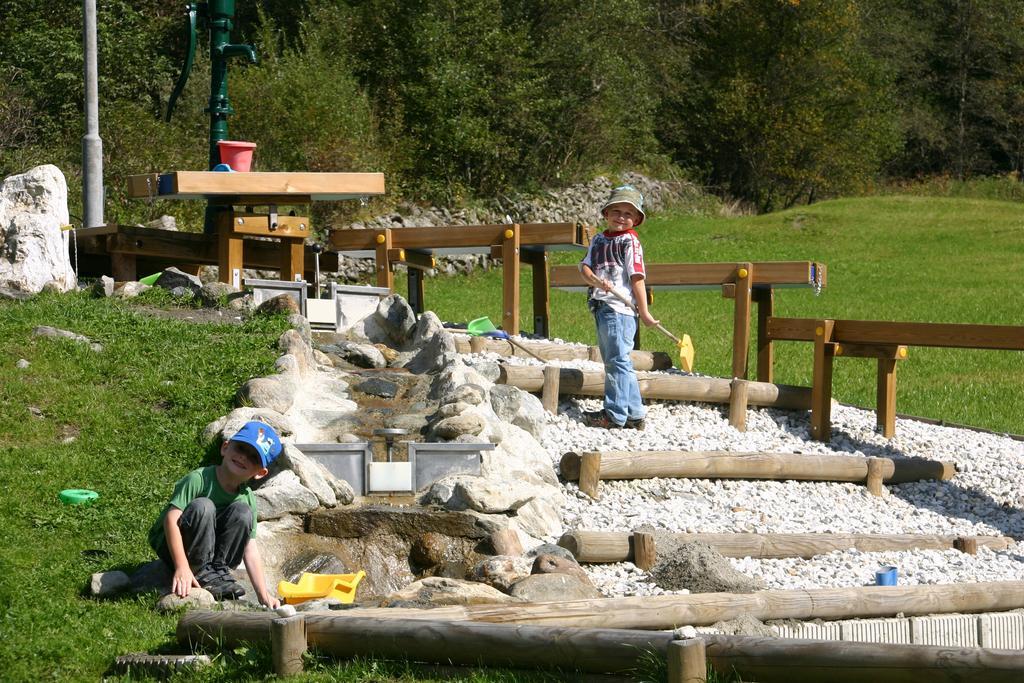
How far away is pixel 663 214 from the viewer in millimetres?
32625

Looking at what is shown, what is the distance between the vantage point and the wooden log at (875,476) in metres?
9.43

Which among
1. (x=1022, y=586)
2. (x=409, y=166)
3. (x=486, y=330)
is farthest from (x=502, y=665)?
(x=409, y=166)

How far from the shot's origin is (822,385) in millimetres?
10648

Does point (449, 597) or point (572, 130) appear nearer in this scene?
point (449, 597)

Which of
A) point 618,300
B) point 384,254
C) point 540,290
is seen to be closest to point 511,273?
point 540,290

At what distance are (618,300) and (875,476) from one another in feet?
7.62

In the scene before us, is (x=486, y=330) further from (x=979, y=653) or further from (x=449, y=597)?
(x=979, y=653)

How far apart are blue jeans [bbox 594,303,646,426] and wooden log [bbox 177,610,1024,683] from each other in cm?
471

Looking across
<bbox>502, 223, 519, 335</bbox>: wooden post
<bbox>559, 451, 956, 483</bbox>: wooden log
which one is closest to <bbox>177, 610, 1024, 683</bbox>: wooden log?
<bbox>559, 451, 956, 483</bbox>: wooden log

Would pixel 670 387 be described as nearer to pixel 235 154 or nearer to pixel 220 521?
pixel 235 154

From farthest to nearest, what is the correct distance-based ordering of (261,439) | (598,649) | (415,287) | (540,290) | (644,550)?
(415,287) < (540,290) < (644,550) < (261,439) < (598,649)

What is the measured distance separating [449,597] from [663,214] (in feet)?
90.2

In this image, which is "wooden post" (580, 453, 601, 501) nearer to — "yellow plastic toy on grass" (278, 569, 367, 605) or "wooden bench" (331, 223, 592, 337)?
"yellow plastic toy on grass" (278, 569, 367, 605)

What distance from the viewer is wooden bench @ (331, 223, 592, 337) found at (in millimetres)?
11578
